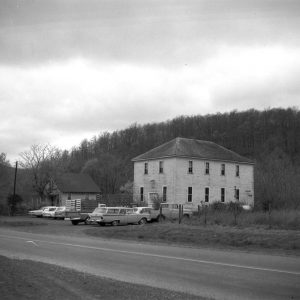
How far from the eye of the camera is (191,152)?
187 feet

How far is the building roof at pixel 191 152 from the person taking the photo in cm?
5612

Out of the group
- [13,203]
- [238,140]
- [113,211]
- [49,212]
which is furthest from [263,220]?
[238,140]

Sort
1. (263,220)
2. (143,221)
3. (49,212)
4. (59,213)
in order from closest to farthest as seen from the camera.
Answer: (263,220), (143,221), (59,213), (49,212)

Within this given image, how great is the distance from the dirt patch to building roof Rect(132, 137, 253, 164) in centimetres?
4442

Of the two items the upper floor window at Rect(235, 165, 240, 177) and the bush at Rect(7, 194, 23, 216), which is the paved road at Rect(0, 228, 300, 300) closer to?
the upper floor window at Rect(235, 165, 240, 177)

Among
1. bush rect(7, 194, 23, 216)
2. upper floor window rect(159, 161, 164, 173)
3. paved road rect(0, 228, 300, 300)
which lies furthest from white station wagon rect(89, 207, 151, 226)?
bush rect(7, 194, 23, 216)

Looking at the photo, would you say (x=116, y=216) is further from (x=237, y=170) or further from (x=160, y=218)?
(x=237, y=170)

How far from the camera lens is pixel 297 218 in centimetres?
2648

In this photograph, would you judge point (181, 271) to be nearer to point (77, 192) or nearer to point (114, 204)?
point (114, 204)

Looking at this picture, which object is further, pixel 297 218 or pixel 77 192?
pixel 77 192

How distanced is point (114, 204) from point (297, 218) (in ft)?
95.1

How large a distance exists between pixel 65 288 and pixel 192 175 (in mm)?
47575

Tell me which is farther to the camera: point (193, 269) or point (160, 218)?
point (160, 218)

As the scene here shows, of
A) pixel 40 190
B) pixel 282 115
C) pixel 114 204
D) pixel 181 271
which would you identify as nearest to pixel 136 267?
pixel 181 271
